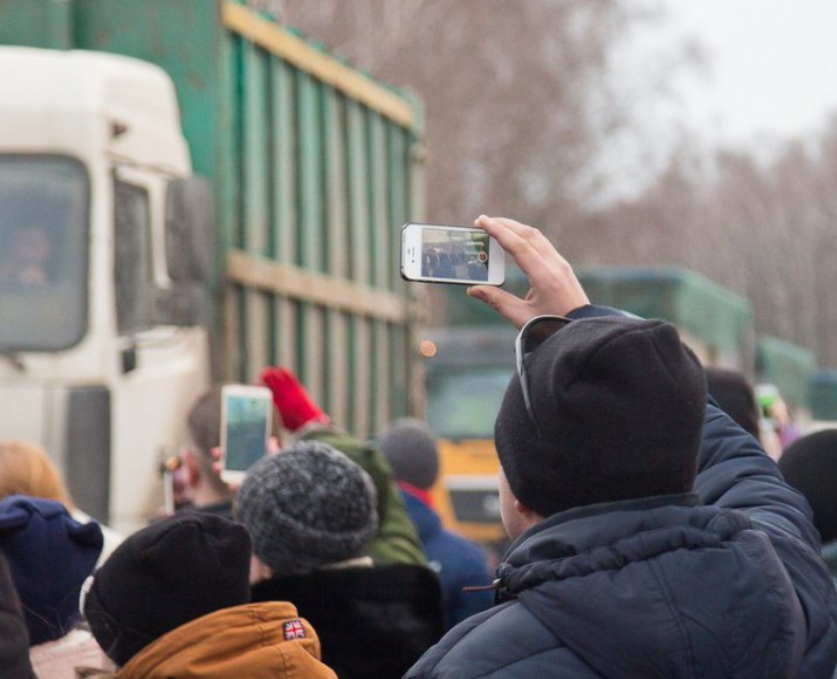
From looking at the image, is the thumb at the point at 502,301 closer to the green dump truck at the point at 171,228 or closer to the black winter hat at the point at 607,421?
the black winter hat at the point at 607,421

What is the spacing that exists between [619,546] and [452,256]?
0.62m

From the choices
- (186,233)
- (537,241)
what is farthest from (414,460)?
(537,241)

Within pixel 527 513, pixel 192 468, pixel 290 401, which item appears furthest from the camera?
pixel 290 401

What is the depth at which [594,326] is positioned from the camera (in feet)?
7.00

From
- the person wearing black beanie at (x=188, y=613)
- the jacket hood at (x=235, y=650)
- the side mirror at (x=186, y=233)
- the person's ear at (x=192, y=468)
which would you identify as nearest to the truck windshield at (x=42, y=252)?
the side mirror at (x=186, y=233)

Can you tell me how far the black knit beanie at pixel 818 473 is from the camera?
392cm

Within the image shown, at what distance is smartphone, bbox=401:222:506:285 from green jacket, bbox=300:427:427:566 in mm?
1614

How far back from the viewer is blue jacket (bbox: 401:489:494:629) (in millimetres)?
5527

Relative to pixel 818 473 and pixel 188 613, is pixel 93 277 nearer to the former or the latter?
pixel 818 473

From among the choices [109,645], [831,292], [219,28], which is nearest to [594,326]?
[109,645]

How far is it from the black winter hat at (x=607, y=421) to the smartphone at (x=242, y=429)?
8.53 feet

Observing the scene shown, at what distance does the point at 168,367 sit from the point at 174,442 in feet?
1.00

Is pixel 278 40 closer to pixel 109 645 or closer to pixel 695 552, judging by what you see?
pixel 109 645

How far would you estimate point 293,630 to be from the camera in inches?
110
